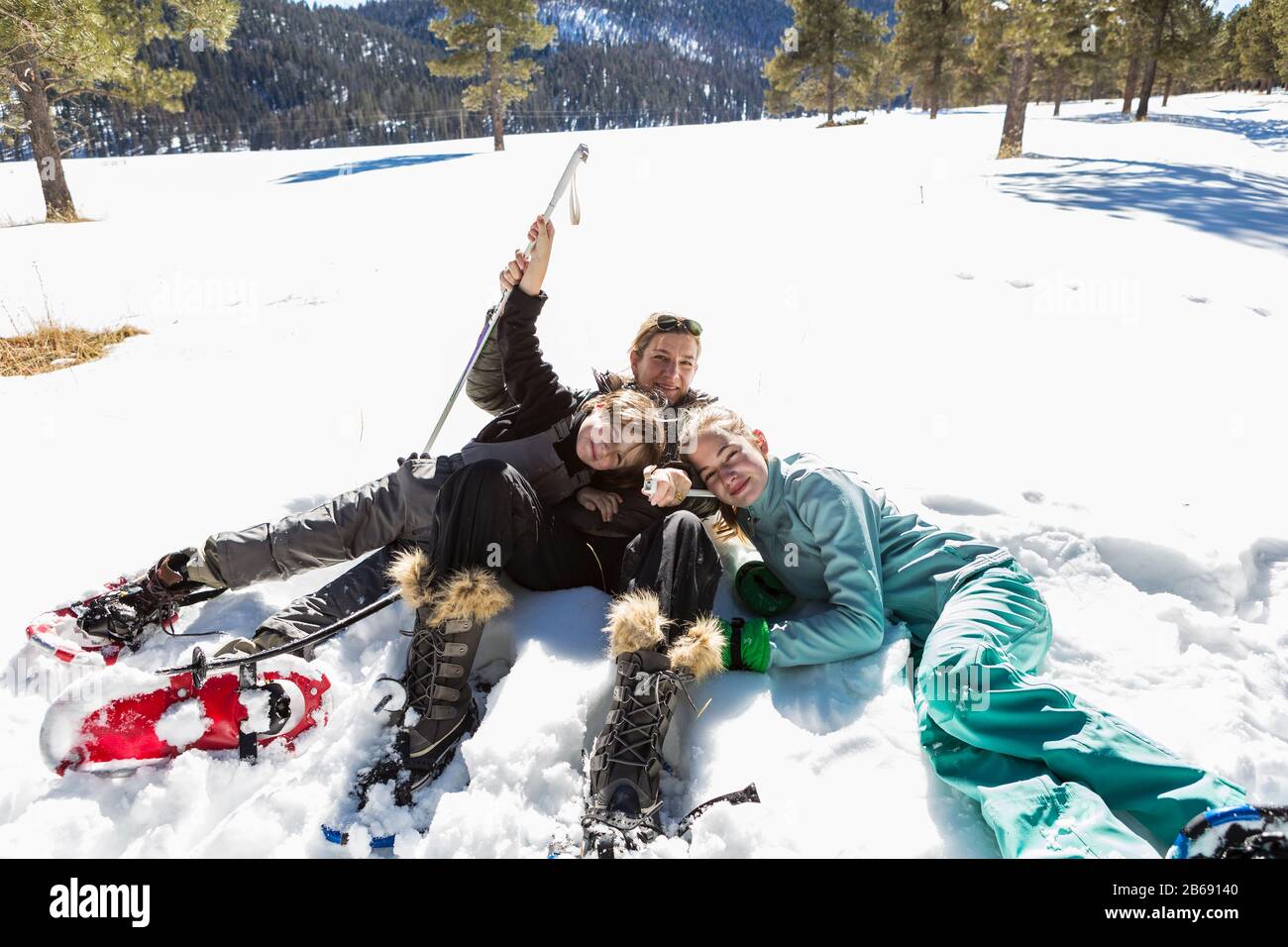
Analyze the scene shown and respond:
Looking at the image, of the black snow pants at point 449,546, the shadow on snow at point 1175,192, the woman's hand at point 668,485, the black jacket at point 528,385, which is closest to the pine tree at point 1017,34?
the shadow on snow at point 1175,192

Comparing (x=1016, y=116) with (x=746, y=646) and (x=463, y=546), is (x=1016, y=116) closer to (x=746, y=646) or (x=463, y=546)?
(x=746, y=646)

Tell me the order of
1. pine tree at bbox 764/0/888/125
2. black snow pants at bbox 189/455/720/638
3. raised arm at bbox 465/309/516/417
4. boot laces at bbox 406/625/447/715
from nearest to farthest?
boot laces at bbox 406/625/447/715 → black snow pants at bbox 189/455/720/638 → raised arm at bbox 465/309/516/417 → pine tree at bbox 764/0/888/125

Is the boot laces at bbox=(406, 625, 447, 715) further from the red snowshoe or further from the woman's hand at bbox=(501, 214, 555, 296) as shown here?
the woman's hand at bbox=(501, 214, 555, 296)

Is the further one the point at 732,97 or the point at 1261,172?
the point at 732,97

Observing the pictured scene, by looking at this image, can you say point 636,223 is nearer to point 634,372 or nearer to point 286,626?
point 634,372

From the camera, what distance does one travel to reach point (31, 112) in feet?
39.1

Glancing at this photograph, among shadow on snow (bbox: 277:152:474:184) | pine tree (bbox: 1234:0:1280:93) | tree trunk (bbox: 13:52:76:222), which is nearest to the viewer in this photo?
tree trunk (bbox: 13:52:76:222)

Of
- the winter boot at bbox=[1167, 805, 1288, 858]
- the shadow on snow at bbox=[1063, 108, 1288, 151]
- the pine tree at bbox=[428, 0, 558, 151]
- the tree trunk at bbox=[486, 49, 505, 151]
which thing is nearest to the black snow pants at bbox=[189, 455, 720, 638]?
the winter boot at bbox=[1167, 805, 1288, 858]

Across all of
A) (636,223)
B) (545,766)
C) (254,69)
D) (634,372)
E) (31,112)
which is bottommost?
(545,766)

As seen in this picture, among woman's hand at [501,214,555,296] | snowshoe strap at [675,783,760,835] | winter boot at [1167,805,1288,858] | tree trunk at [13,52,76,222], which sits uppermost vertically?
tree trunk at [13,52,76,222]

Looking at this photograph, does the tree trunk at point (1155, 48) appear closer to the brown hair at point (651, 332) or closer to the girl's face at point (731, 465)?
the brown hair at point (651, 332)

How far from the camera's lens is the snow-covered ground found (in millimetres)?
2129
